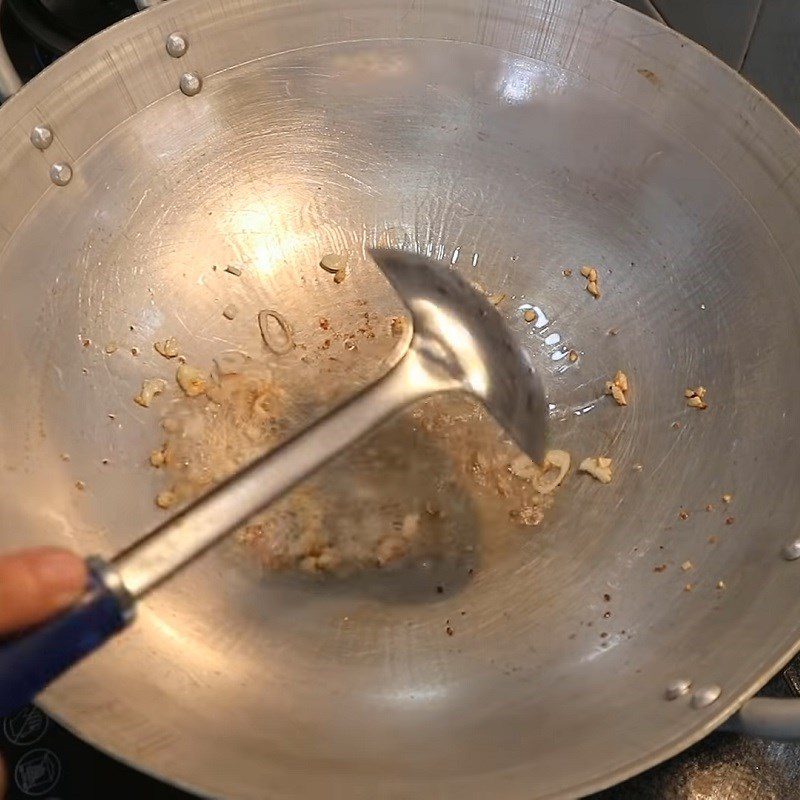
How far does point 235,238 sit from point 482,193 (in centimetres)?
25

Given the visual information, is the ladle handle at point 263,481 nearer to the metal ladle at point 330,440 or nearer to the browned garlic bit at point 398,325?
the metal ladle at point 330,440

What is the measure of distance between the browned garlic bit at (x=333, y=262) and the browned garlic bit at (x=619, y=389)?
0.29 metres

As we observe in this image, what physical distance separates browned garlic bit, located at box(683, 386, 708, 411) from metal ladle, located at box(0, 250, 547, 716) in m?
0.16

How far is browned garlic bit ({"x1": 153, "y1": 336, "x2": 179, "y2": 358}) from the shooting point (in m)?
0.69

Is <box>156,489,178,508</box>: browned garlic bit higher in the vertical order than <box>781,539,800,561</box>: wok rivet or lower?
higher

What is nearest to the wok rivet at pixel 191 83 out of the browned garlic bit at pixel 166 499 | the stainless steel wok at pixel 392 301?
the stainless steel wok at pixel 392 301

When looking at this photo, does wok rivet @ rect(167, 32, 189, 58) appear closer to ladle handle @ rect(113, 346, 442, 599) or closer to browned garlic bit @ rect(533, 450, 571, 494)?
ladle handle @ rect(113, 346, 442, 599)

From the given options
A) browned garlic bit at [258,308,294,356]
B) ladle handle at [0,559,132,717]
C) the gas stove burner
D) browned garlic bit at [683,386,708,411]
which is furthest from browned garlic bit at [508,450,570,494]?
the gas stove burner

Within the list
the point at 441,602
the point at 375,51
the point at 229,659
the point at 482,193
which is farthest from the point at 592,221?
the point at 229,659

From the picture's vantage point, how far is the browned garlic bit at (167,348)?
69 centimetres

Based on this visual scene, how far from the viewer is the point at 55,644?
385 millimetres

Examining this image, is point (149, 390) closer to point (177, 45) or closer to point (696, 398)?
point (177, 45)

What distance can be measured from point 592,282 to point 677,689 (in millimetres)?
381

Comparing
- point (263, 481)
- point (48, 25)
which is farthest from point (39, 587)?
point (48, 25)
